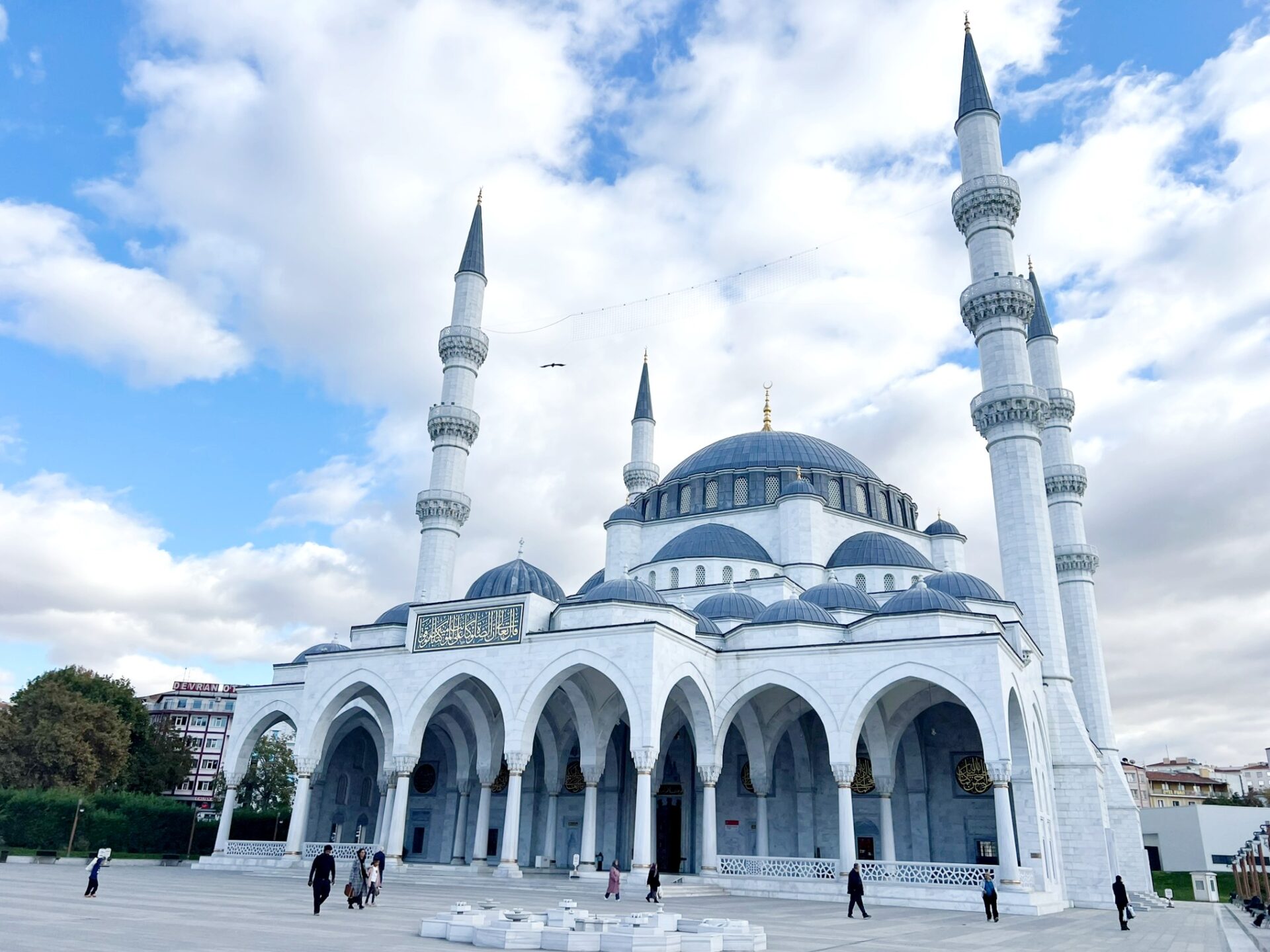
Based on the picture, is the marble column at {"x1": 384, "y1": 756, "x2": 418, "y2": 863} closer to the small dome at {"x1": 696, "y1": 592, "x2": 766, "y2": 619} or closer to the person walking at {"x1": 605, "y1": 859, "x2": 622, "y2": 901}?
the person walking at {"x1": 605, "y1": 859, "x2": 622, "y2": 901}

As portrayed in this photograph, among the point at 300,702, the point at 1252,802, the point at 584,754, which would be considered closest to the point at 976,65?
the point at 584,754

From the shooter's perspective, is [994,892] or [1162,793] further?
[1162,793]

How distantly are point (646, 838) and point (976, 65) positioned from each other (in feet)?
71.4

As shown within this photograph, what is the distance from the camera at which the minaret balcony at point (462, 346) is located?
27.4 meters

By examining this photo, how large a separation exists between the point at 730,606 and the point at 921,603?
502 cm

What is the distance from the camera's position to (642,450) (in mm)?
34000

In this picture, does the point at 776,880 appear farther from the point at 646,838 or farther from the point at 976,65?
the point at 976,65

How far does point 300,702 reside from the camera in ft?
72.9

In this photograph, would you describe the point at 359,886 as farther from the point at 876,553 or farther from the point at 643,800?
the point at 876,553

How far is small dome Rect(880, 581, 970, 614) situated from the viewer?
1814 cm

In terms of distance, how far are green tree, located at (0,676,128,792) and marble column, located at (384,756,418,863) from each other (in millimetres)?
12236

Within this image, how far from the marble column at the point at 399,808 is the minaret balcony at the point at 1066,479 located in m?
20.0

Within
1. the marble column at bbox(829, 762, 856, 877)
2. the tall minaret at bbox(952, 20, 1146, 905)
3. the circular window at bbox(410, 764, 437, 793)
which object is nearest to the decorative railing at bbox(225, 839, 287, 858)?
the circular window at bbox(410, 764, 437, 793)

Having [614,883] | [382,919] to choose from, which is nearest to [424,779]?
[614,883]
